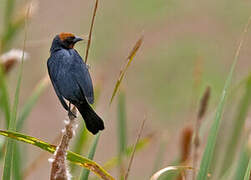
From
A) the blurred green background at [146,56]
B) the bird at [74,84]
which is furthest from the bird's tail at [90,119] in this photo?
the blurred green background at [146,56]

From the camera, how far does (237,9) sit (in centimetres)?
1055

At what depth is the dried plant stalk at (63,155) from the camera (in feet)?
4.90

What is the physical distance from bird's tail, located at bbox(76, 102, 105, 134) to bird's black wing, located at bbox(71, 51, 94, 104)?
50mm

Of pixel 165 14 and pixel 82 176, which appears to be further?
pixel 165 14

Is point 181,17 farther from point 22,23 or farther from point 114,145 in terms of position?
point 22,23

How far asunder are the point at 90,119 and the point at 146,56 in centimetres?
808

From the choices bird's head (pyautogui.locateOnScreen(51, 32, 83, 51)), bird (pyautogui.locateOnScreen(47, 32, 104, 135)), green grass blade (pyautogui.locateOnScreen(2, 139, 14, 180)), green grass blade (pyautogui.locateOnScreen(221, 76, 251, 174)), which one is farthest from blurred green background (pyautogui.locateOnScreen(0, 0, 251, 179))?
bird (pyautogui.locateOnScreen(47, 32, 104, 135))

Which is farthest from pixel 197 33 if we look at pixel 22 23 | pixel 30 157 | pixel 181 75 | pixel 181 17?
pixel 22 23

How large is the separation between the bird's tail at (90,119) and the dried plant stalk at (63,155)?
0.05 meters

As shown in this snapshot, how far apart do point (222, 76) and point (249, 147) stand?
22.3ft

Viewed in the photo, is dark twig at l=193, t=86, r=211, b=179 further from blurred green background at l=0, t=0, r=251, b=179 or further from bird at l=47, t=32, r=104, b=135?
blurred green background at l=0, t=0, r=251, b=179

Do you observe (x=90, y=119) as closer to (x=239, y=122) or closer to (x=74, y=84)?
(x=74, y=84)

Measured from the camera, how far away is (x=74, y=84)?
1453 mm

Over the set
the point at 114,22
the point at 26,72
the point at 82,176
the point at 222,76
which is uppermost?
the point at 114,22
